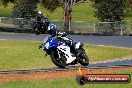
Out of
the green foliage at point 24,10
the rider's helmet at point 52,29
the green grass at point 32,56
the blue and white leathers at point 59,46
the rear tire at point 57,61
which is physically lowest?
the green grass at point 32,56

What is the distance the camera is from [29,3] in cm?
5144

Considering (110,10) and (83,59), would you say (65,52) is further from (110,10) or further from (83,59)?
(110,10)

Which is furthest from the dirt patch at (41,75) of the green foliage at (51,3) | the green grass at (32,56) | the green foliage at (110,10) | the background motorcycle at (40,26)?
the green foliage at (51,3)

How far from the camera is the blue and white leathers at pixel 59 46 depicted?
838 centimetres

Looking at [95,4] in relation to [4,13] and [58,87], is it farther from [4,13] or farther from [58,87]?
[58,87]

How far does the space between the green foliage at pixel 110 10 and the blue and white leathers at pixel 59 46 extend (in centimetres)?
4094

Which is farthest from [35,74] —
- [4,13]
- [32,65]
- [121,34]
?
[4,13]

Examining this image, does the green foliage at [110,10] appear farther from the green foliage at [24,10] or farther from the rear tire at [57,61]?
the rear tire at [57,61]

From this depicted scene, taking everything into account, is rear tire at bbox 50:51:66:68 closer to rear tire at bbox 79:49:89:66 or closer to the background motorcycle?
rear tire at bbox 79:49:89:66

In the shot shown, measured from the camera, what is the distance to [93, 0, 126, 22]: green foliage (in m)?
49.9

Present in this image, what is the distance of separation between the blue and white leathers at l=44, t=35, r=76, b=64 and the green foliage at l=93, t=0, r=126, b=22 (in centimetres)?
4094

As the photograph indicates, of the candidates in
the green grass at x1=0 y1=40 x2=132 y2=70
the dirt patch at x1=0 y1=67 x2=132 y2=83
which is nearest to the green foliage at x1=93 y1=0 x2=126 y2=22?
the green grass at x1=0 y1=40 x2=132 y2=70

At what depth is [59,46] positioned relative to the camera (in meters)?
8.71

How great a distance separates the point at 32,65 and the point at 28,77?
7.39m
